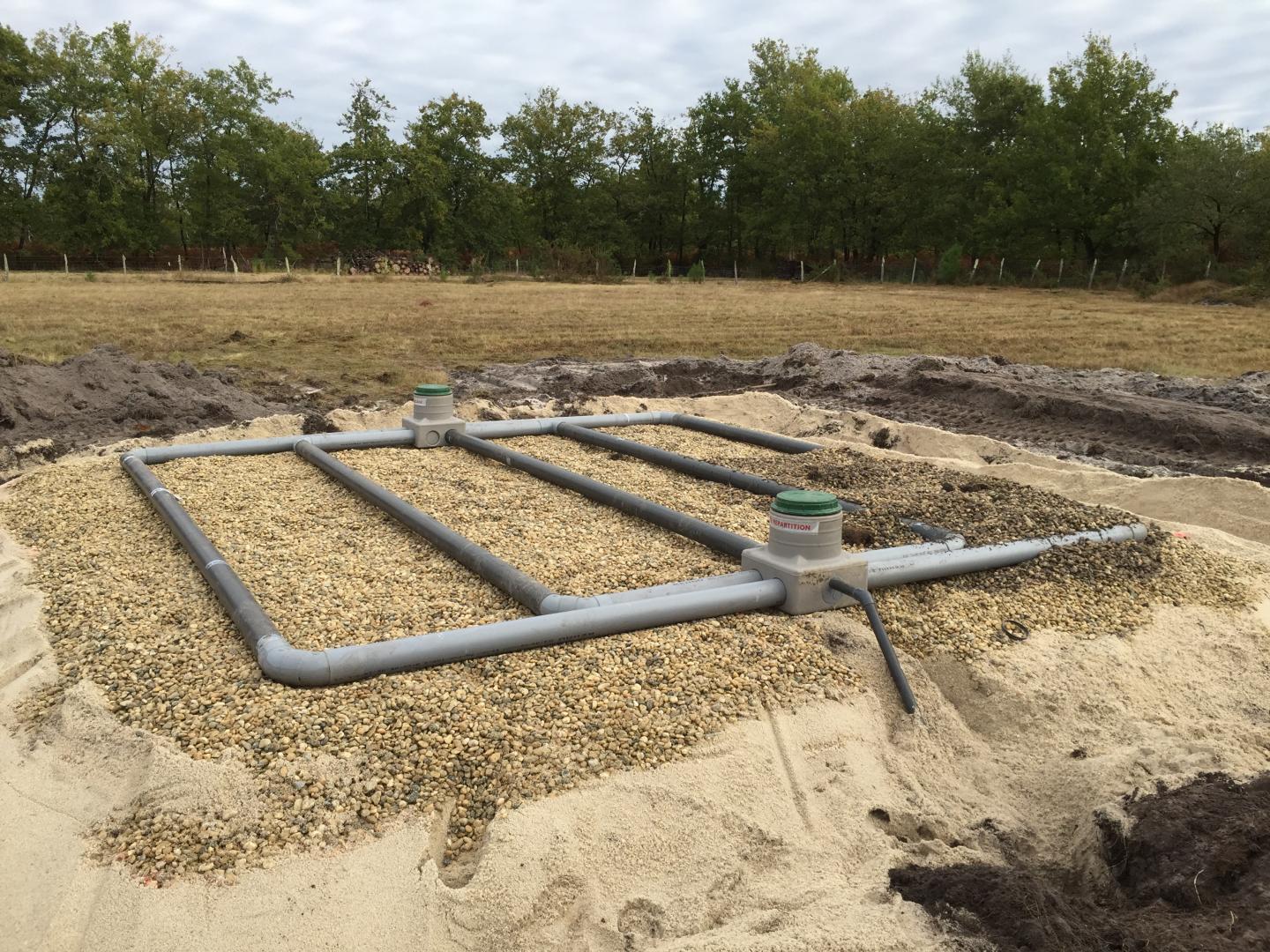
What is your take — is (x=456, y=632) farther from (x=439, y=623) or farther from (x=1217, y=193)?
(x=1217, y=193)

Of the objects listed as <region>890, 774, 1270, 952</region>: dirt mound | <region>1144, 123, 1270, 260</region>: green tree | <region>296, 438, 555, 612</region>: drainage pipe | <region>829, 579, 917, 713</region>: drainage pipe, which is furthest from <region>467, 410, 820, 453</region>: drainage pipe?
<region>1144, 123, 1270, 260</region>: green tree

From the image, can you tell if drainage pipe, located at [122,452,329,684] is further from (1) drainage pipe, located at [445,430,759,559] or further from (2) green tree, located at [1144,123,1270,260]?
(2) green tree, located at [1144,123,1270,260]

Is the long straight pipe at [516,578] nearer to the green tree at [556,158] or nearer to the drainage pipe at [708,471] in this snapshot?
the drainage pipe at [708,471]

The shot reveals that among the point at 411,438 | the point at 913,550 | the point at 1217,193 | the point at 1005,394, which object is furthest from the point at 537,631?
→ the point at 1217,193

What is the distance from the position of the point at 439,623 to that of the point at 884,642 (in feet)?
5.62

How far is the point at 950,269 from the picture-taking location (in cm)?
3484

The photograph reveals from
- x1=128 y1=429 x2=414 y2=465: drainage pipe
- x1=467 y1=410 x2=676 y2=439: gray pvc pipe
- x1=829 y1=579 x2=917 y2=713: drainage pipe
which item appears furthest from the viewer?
x1=467 y1=410 x2=676 y2=439: gray pvc pipe

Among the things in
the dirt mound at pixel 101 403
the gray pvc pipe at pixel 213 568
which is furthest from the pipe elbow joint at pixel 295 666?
the dirt mound at pixel 101 403

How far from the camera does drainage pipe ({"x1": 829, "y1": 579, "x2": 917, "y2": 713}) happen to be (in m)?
3.25

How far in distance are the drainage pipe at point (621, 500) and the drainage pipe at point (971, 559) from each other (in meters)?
0.59

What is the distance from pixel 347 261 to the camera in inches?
1544

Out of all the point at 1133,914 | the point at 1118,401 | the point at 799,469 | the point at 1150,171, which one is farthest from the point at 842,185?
the point at 1133,914

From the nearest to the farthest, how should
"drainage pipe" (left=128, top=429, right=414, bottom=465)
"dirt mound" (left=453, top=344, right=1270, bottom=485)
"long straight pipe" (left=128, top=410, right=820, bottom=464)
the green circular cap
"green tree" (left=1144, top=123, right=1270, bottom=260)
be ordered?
1. the green circular cap
2. "drainage pipe" (left=128, top=429, right=414, bottom=465)
3. "long straight pipe" (left=128, top=410, right=820, bottom=464)
4. "dirt mound" (left=453, top=344, right=1270, bottom=485)
5. "green tree" (left=1144, top=123, right=1270, bottom=260)

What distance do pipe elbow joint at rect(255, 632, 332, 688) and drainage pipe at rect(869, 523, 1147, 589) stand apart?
222 centimetres
